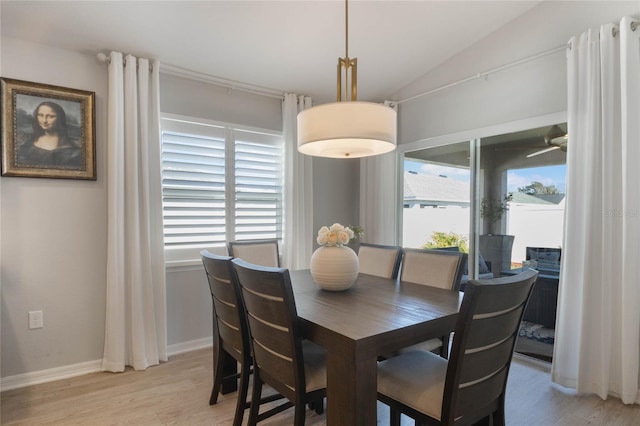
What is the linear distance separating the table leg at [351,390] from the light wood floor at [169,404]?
845 mm

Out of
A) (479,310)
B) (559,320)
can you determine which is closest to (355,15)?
(479,310)

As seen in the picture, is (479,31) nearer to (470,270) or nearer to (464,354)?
(470,270)

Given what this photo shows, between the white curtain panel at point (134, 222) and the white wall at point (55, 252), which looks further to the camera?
the white curtain panel at point (134, 222)

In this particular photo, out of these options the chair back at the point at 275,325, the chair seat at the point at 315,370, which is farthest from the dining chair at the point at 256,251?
the chair seat at the point at 315,370

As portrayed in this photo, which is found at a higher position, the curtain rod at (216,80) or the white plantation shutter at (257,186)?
the curtain rod at (216,80)

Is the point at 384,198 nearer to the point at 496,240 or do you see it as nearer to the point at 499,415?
the point at 496,240

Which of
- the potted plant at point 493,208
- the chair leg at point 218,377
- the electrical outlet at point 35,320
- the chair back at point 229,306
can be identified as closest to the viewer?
the chair back at point 229,306

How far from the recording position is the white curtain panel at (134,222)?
2768 millimetres

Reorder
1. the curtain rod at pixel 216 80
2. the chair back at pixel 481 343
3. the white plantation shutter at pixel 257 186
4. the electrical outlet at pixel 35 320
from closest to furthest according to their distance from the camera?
the chair back at pixel 481 343 < the electrical outlet at pixel 35 320 < the curtain rod at pixel 216 80 < the white plantation shutter at pixel 257 186

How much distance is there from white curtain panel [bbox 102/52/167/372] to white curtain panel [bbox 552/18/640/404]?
315 cm

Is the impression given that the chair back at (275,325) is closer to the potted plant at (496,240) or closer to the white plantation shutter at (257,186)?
the white plantation shutter at (257,186)

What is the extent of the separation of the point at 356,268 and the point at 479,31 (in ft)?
8.24

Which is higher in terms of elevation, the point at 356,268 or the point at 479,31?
the point at 479,31

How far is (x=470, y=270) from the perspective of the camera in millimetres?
3434
